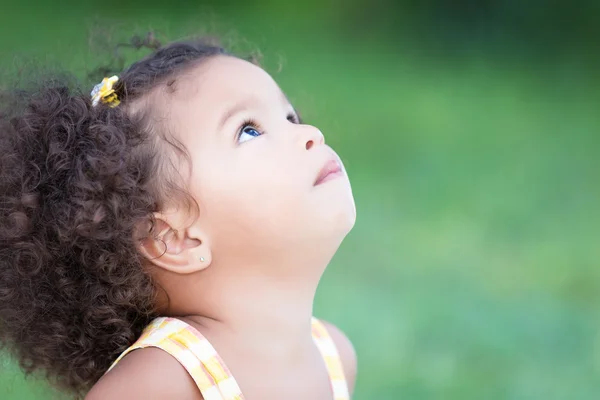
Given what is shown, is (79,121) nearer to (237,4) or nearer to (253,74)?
(253,74)

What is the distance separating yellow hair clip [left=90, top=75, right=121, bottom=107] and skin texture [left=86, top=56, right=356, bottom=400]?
77 mm

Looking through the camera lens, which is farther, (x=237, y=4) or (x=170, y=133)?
(x=237, y=4)

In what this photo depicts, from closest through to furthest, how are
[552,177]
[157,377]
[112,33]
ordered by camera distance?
1. [157,377]
2. [112,33]
3. [552,177]

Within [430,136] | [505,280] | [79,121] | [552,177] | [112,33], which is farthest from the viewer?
[430,136]

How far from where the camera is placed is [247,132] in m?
1.49

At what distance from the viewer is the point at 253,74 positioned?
1.57 metres

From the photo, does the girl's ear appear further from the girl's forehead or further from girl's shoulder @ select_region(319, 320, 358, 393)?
girl's shoulder @ select_region(319, 320, 358, 393)

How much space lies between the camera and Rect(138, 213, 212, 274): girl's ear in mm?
1453

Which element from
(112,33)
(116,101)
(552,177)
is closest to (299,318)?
(116,101)

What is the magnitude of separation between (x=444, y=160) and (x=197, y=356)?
7.52 ft

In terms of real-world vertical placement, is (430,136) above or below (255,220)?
below

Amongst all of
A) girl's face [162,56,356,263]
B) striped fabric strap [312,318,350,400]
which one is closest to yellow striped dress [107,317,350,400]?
girl's face [162,56,356,263]

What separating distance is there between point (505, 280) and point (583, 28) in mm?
1718

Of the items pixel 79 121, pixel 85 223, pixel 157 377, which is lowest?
pixel 157 377
